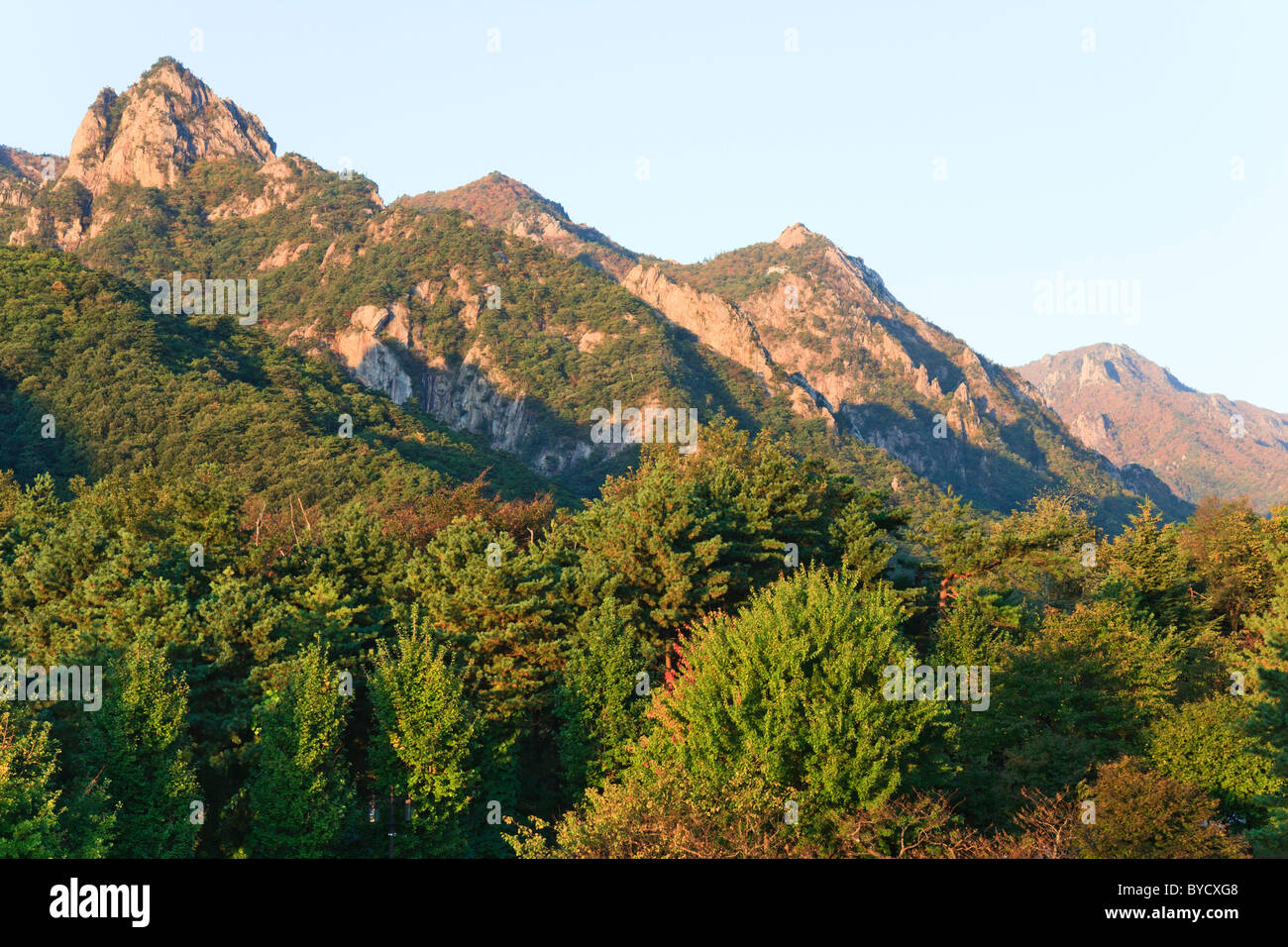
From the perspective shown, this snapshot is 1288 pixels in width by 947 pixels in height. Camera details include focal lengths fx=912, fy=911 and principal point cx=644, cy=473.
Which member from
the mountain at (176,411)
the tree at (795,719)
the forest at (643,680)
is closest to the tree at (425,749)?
the forest at (643,680)

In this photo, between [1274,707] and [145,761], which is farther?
[1274,707]

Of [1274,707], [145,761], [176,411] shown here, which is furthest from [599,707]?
[176,411]

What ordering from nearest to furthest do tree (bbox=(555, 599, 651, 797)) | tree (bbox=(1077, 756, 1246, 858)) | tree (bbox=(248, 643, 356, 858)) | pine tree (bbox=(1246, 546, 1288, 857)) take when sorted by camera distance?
1. tree (bbox=(1077, 756, 1246, 858))
2. tree (bbox=(248, 643, 356, 858))
3. pine tree (bbox=(1246, 546, 1288, 857))
4. tree (bbox=(555, 599, 651, 797))

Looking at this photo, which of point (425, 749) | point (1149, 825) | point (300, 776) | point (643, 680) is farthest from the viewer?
point (643, 680)

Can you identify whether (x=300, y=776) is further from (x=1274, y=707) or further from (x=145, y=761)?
(x=1274, y=707)

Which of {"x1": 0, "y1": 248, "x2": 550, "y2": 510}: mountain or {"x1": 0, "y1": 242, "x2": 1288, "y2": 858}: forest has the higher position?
{"x1": 0, "y1": 248, "x2": 550, "y2": 510}: mountain

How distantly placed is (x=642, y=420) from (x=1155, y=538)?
10827cm

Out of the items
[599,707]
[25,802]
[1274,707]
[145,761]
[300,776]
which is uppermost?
[25,802]

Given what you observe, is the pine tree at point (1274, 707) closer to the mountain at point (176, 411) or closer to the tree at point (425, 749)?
the tree at point (425, 749)

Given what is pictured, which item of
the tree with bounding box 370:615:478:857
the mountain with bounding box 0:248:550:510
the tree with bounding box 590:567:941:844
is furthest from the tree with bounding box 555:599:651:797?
the mountain with bounding box 0:248:550:510

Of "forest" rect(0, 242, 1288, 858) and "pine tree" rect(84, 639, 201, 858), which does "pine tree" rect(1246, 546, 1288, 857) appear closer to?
"forest" rect(0, 242, 1288, 858)

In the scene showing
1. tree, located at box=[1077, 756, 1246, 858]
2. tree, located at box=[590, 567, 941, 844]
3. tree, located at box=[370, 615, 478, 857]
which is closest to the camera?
tree, located at box=[1077, 756, 1246, 858]

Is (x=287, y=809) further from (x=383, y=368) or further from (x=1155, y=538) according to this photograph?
(x=383, y=368)

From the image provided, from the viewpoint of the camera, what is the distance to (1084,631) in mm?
37125
